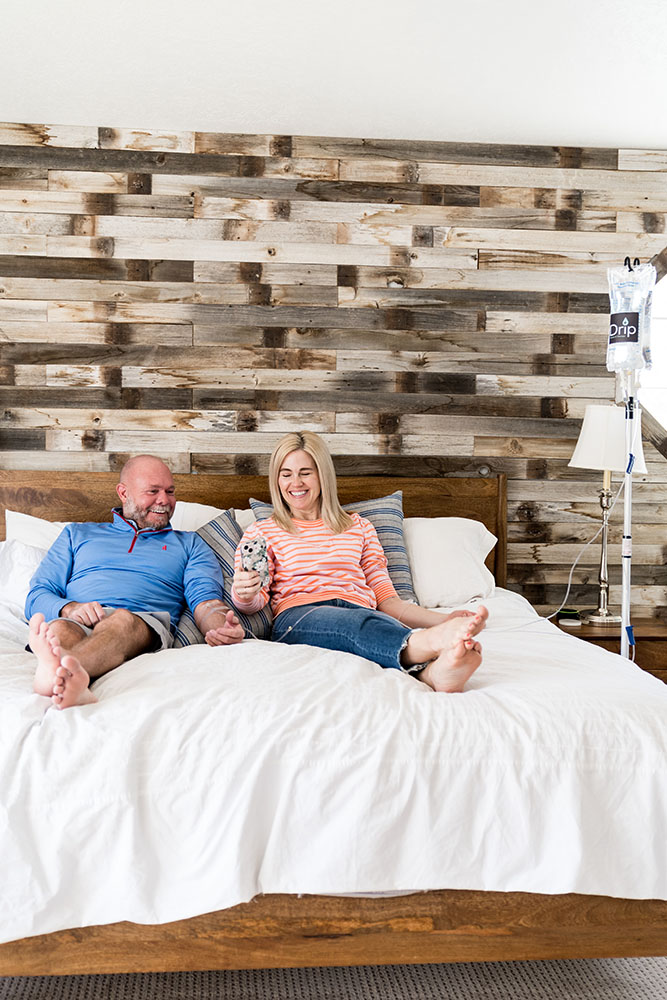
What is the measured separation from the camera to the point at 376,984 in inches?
70.3

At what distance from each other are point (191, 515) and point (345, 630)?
3.77 ft

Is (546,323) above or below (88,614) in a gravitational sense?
above

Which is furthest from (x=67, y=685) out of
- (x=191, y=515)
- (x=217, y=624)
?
(x=191, y=515)

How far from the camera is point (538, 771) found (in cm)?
157

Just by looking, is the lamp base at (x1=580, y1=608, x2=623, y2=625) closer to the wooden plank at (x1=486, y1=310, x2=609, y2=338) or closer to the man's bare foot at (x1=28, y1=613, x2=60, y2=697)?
the wooden plank at (x1=486, y1=310, x2=609, y2=338)

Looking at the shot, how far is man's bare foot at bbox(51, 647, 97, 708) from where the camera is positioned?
1638 mm

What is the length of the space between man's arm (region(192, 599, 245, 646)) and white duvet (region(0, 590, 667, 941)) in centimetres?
53

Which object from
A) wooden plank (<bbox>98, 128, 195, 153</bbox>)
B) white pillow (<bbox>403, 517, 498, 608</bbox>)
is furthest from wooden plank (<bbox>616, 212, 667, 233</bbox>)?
wooden plank (<bbox>98, 128, 195, 153</bbox>)

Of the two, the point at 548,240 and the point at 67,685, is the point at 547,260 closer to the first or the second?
the point at 548,240

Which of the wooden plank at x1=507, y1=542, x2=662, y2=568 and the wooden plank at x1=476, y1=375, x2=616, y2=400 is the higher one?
the wooden plank at x1=476, y1=375, x2=616, y2=400

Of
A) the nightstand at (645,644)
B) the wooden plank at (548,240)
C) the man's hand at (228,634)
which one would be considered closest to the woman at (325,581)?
the man's hand at (228,634)

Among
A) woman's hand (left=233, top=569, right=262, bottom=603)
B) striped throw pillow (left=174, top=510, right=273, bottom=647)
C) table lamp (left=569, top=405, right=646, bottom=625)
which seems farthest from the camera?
table lamp (left=569, top=405, right=646, bottom=625)

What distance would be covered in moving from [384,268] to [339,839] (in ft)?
8.45

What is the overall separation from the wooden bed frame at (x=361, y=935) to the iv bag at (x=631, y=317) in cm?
173
